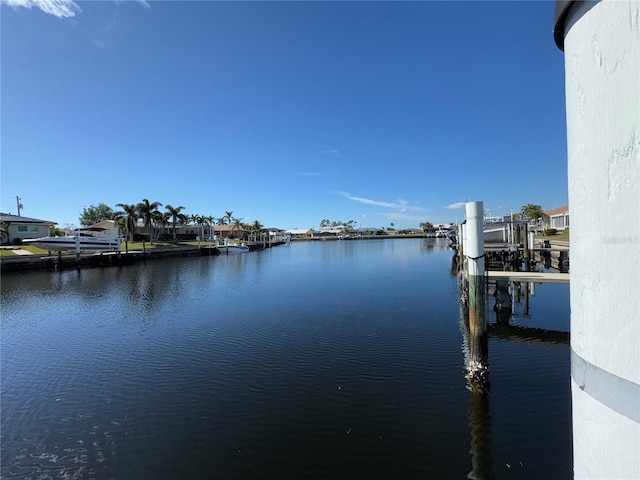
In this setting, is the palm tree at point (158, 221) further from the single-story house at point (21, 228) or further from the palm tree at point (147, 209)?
the single-story house at point (21, 228)

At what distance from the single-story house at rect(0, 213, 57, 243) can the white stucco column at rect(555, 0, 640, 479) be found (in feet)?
221

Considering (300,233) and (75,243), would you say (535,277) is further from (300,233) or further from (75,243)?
(300,233)

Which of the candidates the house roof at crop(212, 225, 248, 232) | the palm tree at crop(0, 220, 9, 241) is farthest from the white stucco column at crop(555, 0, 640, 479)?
the house roof at crop(212, 225, 248, 232)

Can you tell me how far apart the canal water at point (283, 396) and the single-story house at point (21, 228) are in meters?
46.6

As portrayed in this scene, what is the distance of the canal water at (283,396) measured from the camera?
630 cm

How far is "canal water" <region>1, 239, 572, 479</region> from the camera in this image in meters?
6.30

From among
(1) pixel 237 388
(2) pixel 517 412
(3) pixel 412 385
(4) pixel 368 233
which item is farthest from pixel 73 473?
(4) pixel 368 233

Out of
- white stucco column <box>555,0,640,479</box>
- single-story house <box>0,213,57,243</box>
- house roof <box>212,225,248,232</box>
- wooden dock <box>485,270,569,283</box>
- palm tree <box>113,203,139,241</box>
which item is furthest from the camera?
house roof <box>212,225,248,232</box>

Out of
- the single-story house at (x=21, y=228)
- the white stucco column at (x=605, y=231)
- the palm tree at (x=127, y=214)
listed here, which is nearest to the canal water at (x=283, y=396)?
the white stucco column at (x=605, y=231)

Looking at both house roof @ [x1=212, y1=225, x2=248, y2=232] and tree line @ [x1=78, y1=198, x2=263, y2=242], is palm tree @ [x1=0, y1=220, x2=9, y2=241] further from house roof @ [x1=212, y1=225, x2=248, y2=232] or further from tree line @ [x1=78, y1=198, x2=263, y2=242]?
house roof @ [x1=212, y1=225, x2=248, y2=232]

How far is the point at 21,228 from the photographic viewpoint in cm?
5438

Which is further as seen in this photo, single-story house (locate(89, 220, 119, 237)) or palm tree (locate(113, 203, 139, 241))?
single-story house (locate(89, 220, 119, 237))

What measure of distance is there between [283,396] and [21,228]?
212 ft

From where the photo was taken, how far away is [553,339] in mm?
12352
